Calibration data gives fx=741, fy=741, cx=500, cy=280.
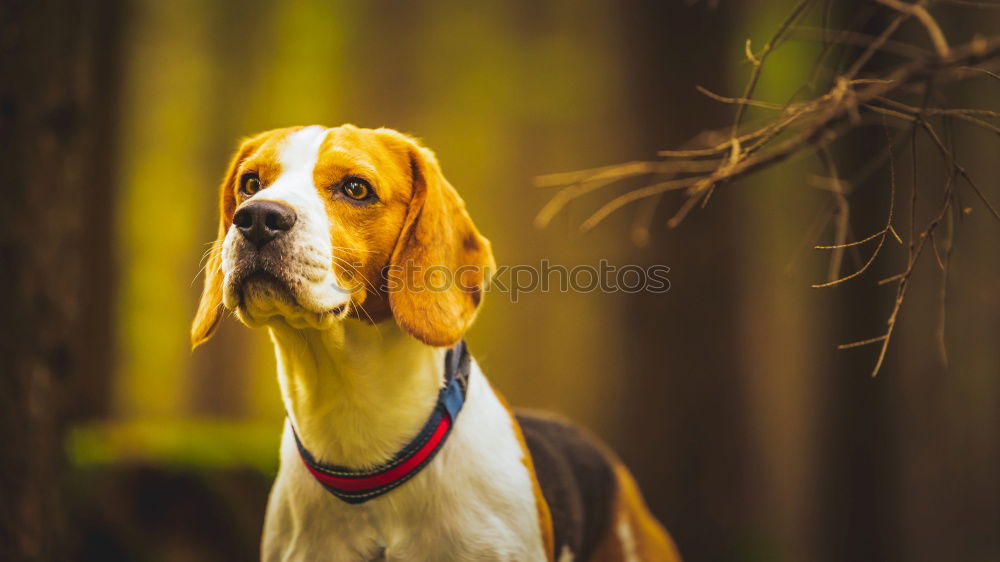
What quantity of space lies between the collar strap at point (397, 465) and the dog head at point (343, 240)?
22cm

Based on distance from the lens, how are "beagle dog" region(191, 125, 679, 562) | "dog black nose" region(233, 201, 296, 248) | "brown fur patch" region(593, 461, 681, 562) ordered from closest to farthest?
"dog black nose" region(233, 201, 296, 248) → "beagle dog" region(191, 125, 679, 562) → "brown fur patch" region(593, 461, 681, 562)

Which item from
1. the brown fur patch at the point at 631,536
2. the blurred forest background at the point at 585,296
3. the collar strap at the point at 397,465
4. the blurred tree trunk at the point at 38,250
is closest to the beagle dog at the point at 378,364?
the collar strap at the point at 397,465

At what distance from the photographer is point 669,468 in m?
5.15

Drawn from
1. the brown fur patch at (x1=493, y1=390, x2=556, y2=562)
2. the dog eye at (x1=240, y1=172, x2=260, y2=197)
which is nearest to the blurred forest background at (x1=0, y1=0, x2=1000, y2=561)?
the brown fur patch at (x1=493, y1=390, x2=556, y2=562)

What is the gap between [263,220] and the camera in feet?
5.88

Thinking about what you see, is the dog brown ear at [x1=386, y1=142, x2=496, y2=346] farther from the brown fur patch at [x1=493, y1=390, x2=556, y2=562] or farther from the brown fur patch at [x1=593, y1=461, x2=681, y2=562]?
the brown fur patch at [x1=593, y1=461, x2=681, y2=562]

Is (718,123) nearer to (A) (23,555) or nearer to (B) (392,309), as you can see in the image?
(B) (392,309)

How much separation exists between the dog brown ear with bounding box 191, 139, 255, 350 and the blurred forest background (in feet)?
6.77

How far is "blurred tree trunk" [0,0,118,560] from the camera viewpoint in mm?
2766

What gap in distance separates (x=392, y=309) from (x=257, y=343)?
4.02 m

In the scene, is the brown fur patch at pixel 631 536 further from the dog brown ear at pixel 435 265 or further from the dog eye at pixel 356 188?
the dog eye at pixel 356 188

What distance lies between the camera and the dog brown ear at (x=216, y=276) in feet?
7.00

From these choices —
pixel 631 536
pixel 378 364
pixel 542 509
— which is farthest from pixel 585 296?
pixel 378 364

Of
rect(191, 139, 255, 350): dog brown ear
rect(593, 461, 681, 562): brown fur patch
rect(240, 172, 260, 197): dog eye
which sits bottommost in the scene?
rect(593, 461, 681, 562): brown fur patch
